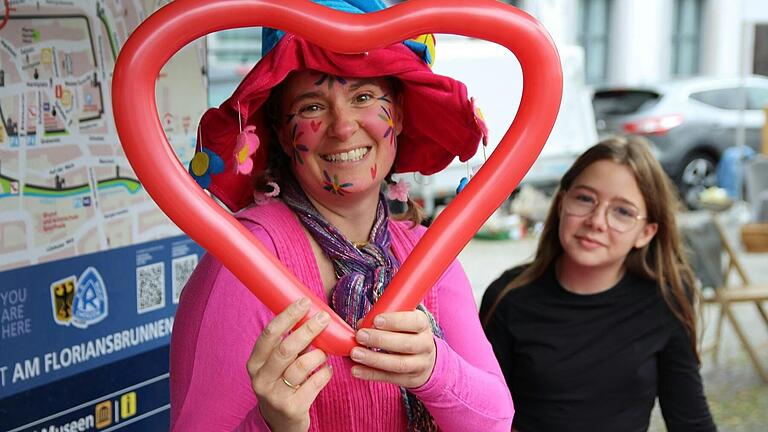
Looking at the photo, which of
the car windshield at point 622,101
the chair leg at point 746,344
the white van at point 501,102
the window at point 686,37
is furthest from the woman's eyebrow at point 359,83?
the window at point 686,37

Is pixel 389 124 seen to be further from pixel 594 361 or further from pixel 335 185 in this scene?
pixel 594 361

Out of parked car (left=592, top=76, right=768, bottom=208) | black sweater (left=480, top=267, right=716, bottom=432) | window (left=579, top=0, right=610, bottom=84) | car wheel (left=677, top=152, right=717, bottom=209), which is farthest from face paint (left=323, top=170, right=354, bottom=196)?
window (left=579, top=0, right=610, bottom=84)

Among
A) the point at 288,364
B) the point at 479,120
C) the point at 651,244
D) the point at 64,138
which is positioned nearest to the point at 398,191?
the point at 479,120

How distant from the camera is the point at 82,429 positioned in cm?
238

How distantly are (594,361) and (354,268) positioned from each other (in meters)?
1.26

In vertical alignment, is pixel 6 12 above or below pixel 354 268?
above

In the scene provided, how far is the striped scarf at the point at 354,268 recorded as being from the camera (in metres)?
1.62

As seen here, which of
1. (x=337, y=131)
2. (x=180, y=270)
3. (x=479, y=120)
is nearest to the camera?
(x=337, y=131)

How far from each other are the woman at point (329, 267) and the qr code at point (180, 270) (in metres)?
0.97

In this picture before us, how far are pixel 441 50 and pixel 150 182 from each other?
30.1 feet

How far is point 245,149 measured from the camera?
61.9 inches

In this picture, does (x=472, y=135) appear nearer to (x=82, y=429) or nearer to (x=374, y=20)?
(x=374, y=20)

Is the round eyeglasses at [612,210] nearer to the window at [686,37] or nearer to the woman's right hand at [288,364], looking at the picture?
the woman's right hand at [288,364]

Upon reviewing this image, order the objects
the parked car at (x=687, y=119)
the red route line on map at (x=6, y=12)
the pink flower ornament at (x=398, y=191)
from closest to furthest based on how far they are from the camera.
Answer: the pink flower ornament at (x=398, y=191) → the red route line on map at (x=6, y=12) → the parked car at (x=687, y=119)
